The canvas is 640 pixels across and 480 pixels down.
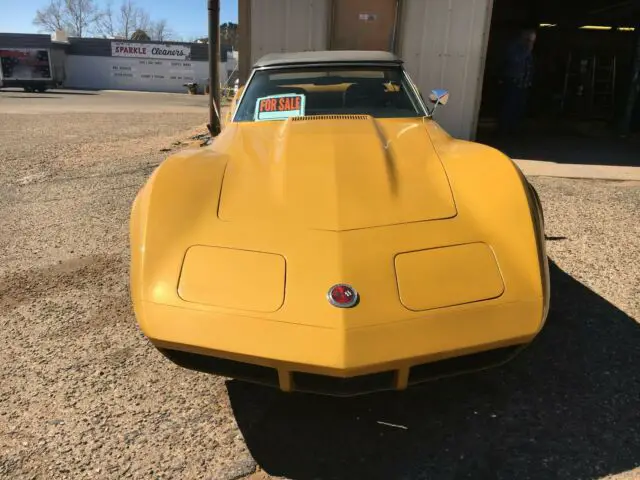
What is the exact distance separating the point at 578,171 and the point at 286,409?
6248mm

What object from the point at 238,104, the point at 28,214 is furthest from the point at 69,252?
the point at 238,104

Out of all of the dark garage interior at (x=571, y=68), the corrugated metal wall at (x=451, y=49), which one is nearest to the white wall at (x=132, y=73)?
the dark garage interior at (x=571, y=68)

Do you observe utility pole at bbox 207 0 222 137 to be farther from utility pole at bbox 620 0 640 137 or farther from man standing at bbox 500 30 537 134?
utility pole at bbox 620 0 640 137

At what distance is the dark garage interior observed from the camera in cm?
1061

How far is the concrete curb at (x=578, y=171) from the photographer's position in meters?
6.54

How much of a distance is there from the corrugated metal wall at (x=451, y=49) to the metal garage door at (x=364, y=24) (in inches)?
10.1

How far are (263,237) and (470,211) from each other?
90cm

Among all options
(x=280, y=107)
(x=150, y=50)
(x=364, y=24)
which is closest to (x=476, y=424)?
(x=280, y=107)

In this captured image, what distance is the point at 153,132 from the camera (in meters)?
10.7

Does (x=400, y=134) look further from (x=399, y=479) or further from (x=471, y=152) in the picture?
(x=399, y=479)

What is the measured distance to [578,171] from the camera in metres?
6.83

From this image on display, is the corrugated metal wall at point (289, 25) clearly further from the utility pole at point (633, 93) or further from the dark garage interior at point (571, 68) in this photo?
the utility pole at point (633, 93)

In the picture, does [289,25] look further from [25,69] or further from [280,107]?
[25,69]

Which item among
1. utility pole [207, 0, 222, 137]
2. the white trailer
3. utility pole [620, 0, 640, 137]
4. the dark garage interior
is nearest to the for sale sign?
utility pole [207, 0, 222, 137]
